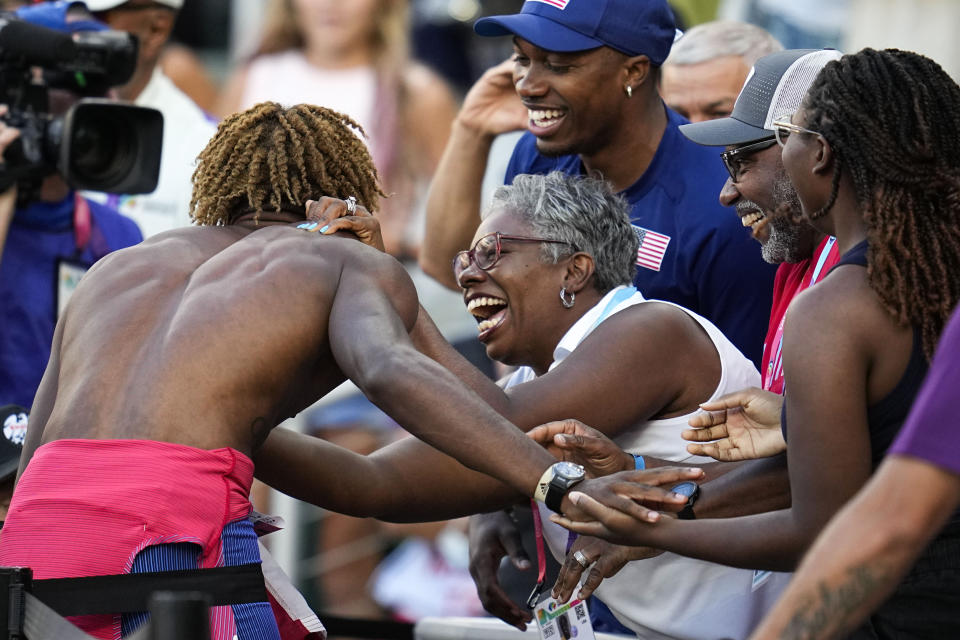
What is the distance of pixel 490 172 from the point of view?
5719 mm

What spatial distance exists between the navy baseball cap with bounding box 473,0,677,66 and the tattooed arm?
2.62 meters

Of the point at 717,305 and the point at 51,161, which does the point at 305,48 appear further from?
the point at 717,305

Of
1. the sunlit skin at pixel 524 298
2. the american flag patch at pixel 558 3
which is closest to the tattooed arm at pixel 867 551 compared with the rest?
the sunlit skin at pixel 524 298

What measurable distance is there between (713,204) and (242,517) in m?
1.78

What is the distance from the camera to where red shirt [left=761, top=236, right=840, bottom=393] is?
3451 millimetres

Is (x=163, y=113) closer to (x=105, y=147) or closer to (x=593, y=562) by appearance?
(x=105, y=147)

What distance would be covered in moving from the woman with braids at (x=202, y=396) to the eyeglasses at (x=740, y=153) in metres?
0.98

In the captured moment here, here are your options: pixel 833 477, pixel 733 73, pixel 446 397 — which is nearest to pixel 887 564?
pixel 833 477

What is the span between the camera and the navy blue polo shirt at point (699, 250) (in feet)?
13.2

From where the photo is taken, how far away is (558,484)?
2891 millimetres

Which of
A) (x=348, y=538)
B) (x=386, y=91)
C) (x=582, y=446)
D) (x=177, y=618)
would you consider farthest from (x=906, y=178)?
(x=348, y=538)

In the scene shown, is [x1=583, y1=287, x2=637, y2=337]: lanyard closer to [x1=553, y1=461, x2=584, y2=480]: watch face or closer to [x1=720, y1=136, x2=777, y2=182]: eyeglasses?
[x1=720, y1=136, x2=777, y2=182]: eyeglasses

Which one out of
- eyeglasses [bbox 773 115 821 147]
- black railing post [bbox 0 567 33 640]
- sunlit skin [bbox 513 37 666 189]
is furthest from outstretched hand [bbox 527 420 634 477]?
sunlit skin [bbox 513 37 666 189]

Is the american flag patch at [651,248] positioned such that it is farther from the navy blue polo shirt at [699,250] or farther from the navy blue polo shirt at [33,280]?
the navy blue polo shirt at [33,280]
